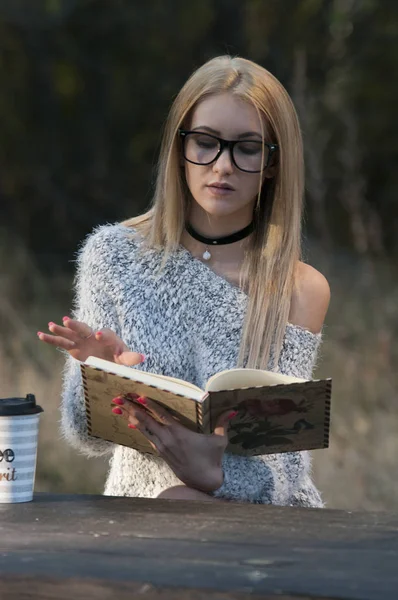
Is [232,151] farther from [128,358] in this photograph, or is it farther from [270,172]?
[128,358]

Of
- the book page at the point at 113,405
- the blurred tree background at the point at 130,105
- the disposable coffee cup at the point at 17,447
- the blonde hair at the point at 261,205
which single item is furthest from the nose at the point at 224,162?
the blurred tree background at the point at 130,105

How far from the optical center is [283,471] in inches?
93.5

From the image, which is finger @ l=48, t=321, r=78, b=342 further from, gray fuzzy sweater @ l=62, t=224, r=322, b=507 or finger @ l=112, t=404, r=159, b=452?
gray fuzzy sweater @ l=62, t=224, r=322, b=507

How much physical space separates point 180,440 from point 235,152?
64 centimetres

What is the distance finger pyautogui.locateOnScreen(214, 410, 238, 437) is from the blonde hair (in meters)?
0.34

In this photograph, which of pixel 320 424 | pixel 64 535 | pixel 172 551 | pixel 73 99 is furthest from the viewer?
pixel 73 99

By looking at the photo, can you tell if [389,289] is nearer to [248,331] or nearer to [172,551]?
[248,331]

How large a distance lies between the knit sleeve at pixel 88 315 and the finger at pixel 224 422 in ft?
1.31

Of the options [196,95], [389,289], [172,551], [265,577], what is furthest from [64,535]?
[389,289]

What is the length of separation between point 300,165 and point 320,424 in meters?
0.71

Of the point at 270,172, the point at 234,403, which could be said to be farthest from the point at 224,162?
the point at 234,403

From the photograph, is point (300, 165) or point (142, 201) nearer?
point (300, 165)

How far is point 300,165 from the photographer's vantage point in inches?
97.5

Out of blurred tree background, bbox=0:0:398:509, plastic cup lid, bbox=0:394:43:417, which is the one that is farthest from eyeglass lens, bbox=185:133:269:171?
blurred tree background, bbox=0:0:398:509
